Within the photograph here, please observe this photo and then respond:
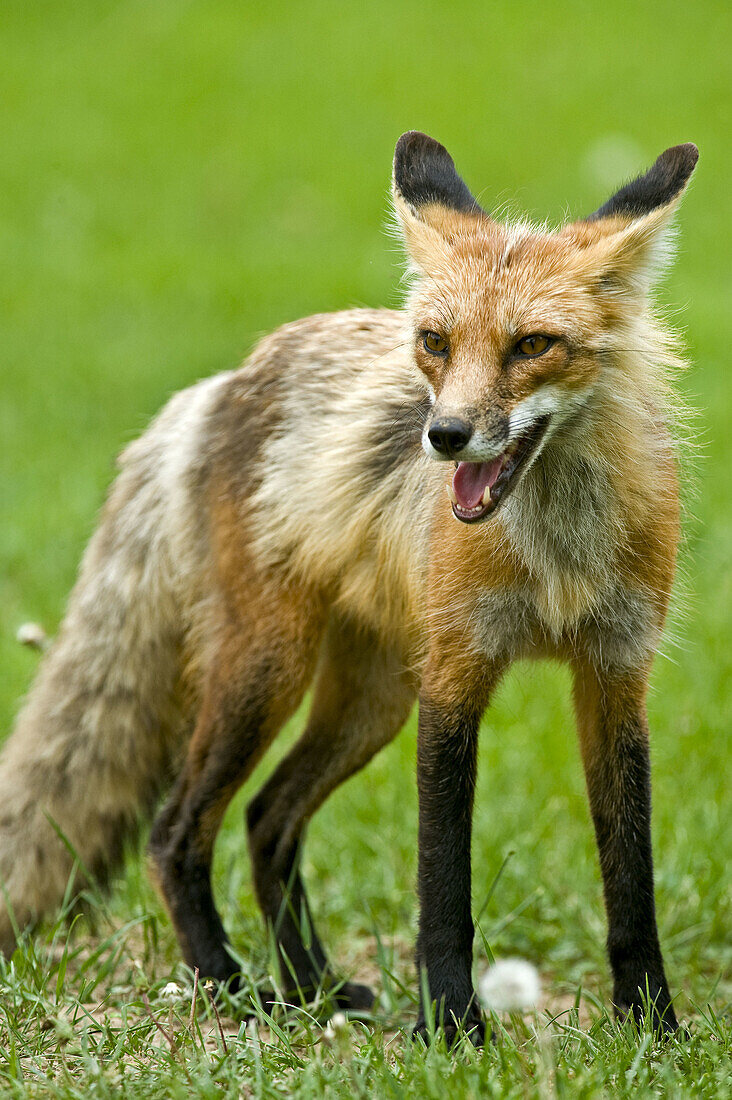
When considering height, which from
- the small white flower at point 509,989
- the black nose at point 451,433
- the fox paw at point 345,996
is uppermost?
the black nose at point 451,433

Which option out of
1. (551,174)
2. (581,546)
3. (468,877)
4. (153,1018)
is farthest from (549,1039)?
(551,174)

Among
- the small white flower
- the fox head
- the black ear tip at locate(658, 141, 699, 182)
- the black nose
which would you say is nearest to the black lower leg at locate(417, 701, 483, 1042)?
the small white flower

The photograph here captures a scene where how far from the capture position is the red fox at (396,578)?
343 centimetres

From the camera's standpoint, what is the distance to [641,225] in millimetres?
3410

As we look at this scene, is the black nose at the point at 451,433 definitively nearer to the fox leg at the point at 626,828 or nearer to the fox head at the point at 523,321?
the fox head at the point at 523,321

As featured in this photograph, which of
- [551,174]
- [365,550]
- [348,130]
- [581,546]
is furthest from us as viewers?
[348,130]

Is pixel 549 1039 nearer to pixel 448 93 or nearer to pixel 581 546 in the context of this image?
pixel 581 546

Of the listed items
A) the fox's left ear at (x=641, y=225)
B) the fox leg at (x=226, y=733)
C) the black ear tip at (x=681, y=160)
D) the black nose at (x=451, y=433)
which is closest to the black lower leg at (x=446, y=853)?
the fox leg at (x=226, y=733)

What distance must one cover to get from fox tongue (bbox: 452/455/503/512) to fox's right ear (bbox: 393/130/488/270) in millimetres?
731

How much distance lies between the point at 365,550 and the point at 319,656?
50 cm

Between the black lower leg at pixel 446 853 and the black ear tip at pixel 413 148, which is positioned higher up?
the black ear tip at pixel 413 148

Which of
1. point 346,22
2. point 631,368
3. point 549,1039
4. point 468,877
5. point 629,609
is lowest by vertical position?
point 549,1039

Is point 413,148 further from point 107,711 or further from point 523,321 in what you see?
point 107,711

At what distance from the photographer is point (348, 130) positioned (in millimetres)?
22297
